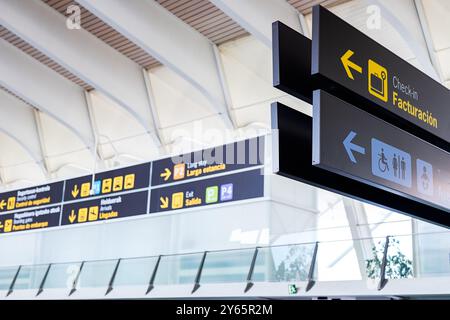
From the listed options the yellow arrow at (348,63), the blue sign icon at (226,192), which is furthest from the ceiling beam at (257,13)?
the yellow arrow at (348,63)

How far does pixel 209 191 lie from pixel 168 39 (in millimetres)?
4440

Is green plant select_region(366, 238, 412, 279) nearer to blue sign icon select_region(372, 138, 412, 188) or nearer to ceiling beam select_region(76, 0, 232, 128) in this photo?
blue sign icon select_region(372, 138, 412, 188)

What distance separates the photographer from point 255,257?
12156 millimetres

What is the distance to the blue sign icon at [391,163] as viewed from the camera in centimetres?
377

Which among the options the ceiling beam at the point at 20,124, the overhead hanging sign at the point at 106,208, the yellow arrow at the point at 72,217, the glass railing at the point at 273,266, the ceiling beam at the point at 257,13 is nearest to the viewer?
the glass railing at the point at 273,266

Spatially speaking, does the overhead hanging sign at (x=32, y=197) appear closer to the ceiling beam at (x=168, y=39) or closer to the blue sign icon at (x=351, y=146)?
the ceiling beam at (x=168, y=39)

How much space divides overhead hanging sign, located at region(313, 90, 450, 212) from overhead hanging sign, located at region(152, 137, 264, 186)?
8.33 meters

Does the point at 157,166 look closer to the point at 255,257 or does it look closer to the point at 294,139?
the point at 255,257

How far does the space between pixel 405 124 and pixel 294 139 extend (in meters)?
0.92

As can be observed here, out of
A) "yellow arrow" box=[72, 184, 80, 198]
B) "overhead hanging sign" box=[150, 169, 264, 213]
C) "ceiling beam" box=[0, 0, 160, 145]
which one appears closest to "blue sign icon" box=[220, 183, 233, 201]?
"overhead hanging sign" box=[150, 169, 264, 213]

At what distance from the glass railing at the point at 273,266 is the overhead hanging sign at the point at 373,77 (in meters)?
5.77

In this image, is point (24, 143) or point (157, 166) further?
point (24, 143)

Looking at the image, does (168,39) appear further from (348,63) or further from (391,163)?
(348,63)
